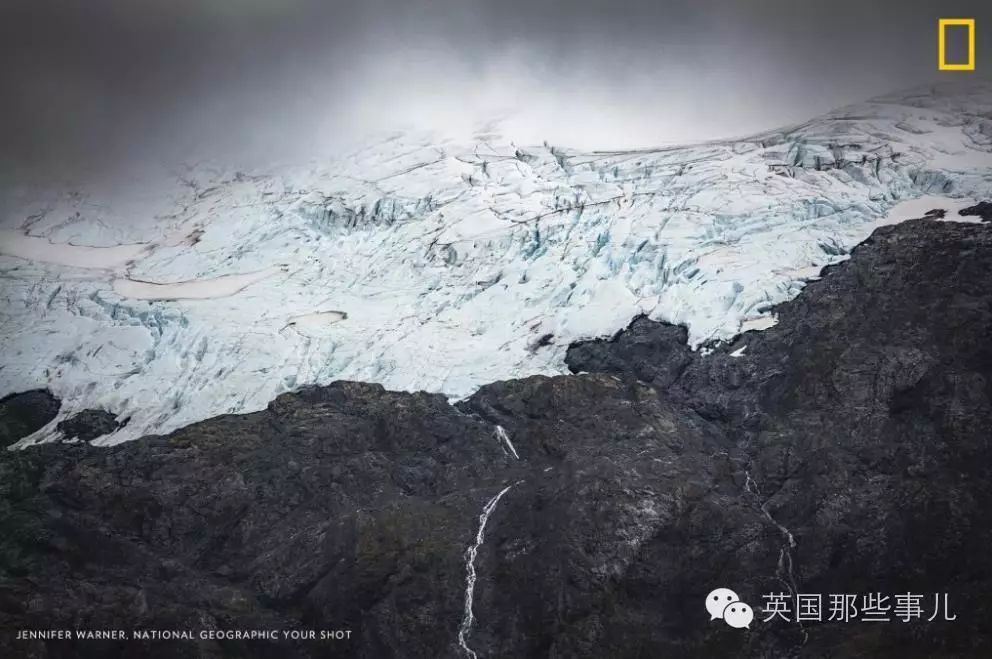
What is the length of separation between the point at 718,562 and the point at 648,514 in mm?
2605

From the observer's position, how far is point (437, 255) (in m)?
48.8

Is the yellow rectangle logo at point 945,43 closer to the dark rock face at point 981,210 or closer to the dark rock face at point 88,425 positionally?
the dark rock face at point 981,210

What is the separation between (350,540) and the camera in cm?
3691

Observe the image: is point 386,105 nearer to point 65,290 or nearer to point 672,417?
point 65,290

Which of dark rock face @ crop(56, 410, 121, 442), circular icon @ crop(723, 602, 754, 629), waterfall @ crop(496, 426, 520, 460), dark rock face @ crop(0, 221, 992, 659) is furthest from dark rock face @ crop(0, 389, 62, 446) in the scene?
circular icon @ crop(723, 602, 754, 629)

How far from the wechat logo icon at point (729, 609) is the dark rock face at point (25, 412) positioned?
24.7 m

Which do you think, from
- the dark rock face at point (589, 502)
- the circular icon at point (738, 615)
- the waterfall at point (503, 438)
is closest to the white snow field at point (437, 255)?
the dark rock face at point (589, 502)

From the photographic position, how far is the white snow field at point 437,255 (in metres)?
43.3

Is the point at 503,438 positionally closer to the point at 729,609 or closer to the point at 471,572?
the point at 471,572

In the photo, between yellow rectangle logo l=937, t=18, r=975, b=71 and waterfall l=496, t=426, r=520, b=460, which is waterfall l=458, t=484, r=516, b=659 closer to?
waterfall l=496, t=426, r=520, b=460

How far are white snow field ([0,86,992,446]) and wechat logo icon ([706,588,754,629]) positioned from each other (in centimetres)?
1103

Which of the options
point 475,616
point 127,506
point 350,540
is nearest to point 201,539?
point 127,506

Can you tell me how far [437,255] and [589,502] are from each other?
15.8 m

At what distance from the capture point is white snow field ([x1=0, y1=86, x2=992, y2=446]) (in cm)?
4334
